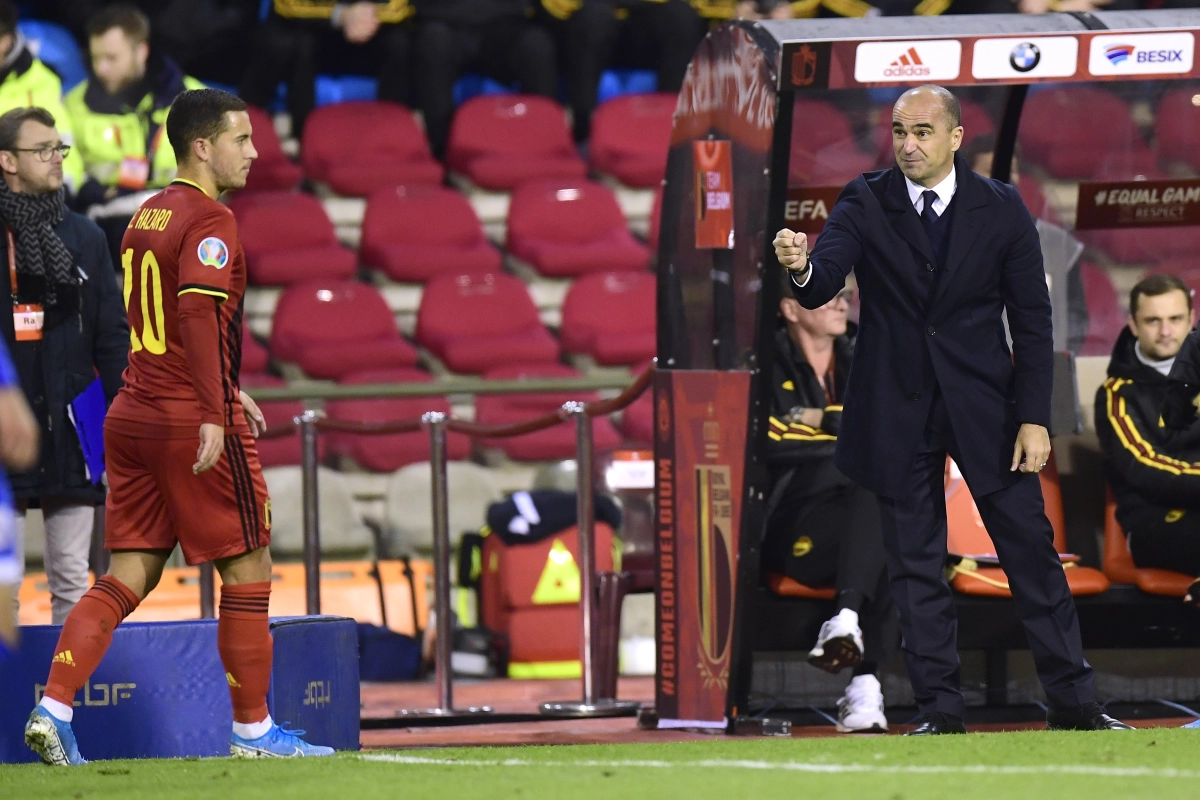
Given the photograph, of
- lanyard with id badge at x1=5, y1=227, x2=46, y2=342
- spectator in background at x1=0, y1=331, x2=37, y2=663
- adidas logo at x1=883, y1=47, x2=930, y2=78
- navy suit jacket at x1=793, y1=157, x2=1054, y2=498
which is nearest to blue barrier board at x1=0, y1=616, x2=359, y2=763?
lanyard with id badge at x1=5, y1=227, x2=46, y2=342

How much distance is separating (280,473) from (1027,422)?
13.5 feet

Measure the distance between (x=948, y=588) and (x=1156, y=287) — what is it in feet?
6.39

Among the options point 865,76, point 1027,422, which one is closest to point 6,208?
point 865,76

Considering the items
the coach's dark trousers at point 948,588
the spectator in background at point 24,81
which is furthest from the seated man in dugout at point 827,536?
the spectator in background at point 24,81

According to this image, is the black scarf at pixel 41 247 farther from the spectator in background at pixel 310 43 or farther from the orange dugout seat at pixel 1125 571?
the spectator in background at pixel 310 43

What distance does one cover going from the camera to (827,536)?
20.9ft

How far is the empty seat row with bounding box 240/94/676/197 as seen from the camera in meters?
11.6

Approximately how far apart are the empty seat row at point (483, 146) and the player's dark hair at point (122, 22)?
122 cm

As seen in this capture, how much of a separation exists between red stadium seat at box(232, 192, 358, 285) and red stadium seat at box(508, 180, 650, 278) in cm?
105

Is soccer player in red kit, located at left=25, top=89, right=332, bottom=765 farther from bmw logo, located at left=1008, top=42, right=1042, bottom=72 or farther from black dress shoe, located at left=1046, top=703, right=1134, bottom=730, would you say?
bmw logo, located at left=1008, top=42, right=1042, bottom=72

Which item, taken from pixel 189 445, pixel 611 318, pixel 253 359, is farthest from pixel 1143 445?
pixel 253 359

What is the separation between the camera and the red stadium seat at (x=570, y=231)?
37.1ft

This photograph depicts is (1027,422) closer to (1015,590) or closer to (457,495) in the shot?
(1015,590)

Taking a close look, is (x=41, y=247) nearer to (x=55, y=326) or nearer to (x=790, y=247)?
(x=55, y=326)
